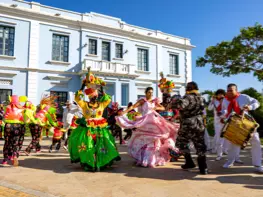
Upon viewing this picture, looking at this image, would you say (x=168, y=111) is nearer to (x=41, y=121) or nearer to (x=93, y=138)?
(x=93, y=138)

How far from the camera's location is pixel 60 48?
1931cm

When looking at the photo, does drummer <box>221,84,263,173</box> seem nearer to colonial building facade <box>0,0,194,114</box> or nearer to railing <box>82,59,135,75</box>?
colonial building facade <box>0,0,194,114</box>

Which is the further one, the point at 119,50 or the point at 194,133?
the point at 119,50

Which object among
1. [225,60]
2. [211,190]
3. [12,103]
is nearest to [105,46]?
[225,60]

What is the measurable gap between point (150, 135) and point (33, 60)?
15.0 meters

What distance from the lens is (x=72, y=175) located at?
478 centimetres

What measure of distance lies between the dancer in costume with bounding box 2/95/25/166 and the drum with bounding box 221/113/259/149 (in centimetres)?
479

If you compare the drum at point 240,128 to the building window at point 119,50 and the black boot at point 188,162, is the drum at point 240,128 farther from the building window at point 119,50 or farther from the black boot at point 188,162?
the building window at point 119,50

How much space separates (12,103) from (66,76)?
13783 millimetres

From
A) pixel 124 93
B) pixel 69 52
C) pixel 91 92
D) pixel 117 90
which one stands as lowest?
pixel 91 92

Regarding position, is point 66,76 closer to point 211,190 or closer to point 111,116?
point 111,116

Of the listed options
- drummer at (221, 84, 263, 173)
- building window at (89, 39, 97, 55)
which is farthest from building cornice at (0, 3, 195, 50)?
drummer at (221, 84, 263, 173)

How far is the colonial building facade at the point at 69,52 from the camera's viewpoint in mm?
17438

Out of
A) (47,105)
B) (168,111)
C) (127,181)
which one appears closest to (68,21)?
(47,105)
